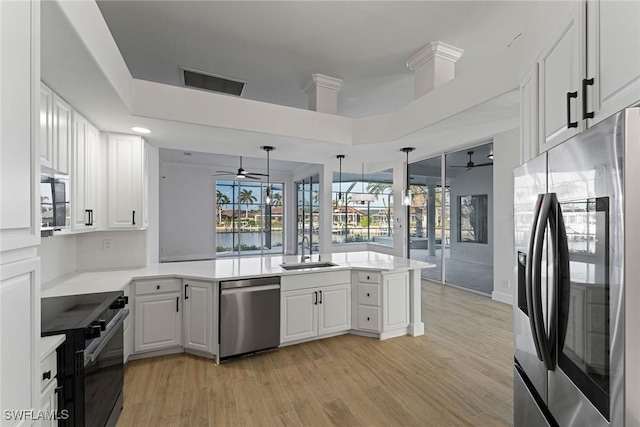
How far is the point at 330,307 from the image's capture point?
3455 millimetres

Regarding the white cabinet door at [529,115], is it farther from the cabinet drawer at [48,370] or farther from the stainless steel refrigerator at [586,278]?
the cabinet drawer at [48,370]

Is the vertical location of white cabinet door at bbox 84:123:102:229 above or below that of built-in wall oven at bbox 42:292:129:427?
above

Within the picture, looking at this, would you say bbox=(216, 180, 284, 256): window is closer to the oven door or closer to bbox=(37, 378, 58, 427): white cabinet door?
the oven door

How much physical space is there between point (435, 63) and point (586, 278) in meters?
3.06

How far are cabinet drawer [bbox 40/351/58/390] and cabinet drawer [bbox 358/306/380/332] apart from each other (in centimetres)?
282

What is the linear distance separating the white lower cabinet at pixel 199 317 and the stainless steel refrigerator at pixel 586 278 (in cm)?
260

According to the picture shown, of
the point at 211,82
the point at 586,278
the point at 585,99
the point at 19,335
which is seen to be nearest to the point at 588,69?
the point at 585,99

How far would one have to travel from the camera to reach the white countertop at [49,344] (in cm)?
130

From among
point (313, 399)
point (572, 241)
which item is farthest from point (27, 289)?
point (313, 399)

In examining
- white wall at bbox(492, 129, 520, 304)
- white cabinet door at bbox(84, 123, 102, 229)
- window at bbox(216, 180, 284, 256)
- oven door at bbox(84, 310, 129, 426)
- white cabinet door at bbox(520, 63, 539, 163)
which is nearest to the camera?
oven door at bbox(84, 310, 129, 426)

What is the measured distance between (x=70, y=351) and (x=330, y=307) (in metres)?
2.45

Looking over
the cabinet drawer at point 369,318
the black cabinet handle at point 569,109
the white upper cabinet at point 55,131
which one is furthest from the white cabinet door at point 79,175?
the black cabinet handle at point 569,109

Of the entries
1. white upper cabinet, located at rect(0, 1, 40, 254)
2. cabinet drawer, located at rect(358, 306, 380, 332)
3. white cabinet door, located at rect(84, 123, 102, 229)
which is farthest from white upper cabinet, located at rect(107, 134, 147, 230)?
cabinet drawer, located at rect(358, 306, 380, 332)

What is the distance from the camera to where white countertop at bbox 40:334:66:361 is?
1.30 metres
